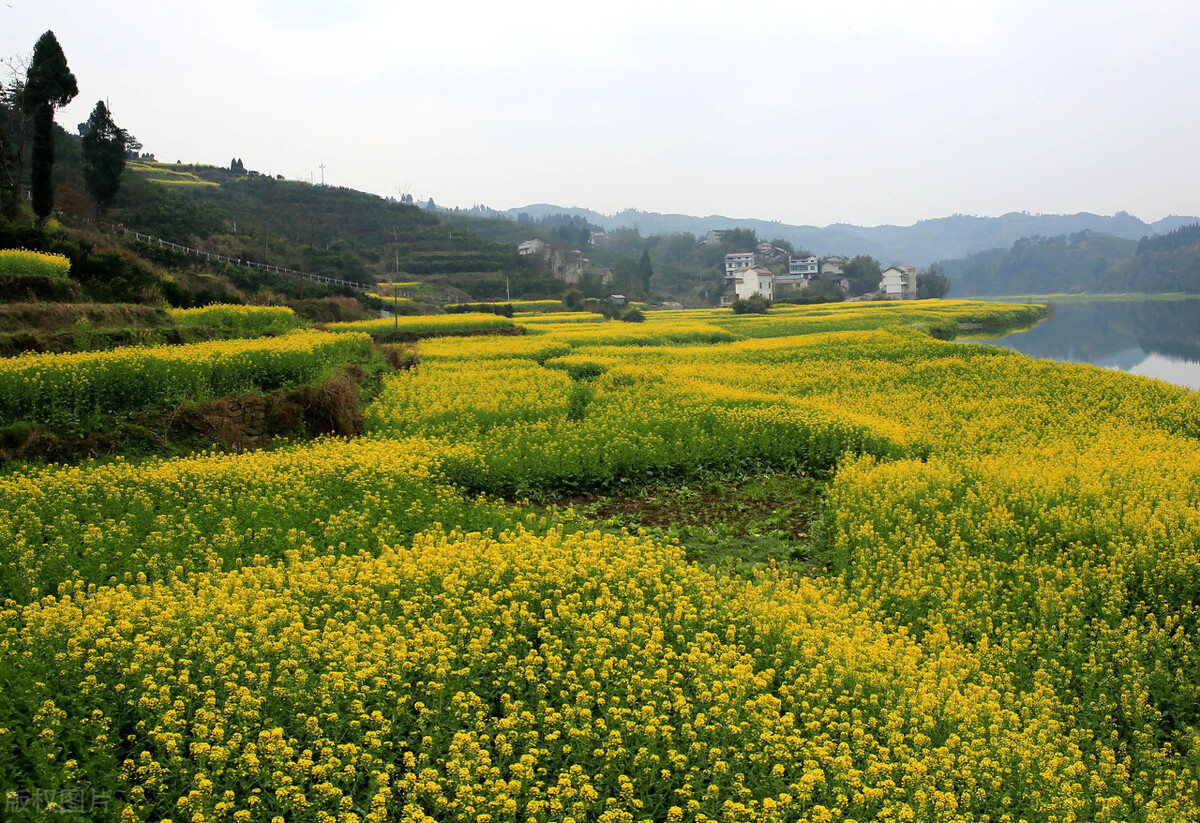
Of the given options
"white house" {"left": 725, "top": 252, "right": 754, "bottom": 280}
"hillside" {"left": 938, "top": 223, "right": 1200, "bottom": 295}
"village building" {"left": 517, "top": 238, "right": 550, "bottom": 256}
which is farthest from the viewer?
"white house" {"left": 725, "top": 252, "right": 754, "bottom": 280}

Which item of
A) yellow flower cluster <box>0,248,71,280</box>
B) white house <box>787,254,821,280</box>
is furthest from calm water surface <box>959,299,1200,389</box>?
white house <box>787,254,821,280</box>

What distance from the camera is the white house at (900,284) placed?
8575 centimetres

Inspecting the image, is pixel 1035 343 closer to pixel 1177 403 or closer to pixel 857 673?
pixel 1177 403

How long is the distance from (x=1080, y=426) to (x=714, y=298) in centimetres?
7114

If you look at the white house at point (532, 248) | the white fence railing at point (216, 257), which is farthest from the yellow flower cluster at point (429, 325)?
the white house at point (532, 248)

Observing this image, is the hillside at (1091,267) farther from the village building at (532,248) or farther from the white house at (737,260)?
the village building at (532,248)

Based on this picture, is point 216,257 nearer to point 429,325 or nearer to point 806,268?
point 429,325

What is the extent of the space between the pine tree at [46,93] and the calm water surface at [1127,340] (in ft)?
117

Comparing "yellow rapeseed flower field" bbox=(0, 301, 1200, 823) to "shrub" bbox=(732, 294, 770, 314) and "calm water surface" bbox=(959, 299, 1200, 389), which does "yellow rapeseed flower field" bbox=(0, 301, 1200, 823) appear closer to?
"calm water surface" bbox=(959, 299, 1200, 389)

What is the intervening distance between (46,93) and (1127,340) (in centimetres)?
5523

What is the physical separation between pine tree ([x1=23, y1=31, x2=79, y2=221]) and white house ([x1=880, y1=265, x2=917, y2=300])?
261 ft

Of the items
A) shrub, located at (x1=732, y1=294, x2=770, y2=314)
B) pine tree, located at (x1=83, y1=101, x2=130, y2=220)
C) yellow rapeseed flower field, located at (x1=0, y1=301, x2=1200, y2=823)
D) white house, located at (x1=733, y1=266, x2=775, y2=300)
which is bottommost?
yellow rapeseed flower field, located at (x1=0, y1=301, x2=1200, y2=823)

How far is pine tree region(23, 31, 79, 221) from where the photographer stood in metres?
22.8

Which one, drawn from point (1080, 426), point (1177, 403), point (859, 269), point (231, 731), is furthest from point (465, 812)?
point (859, 269)
